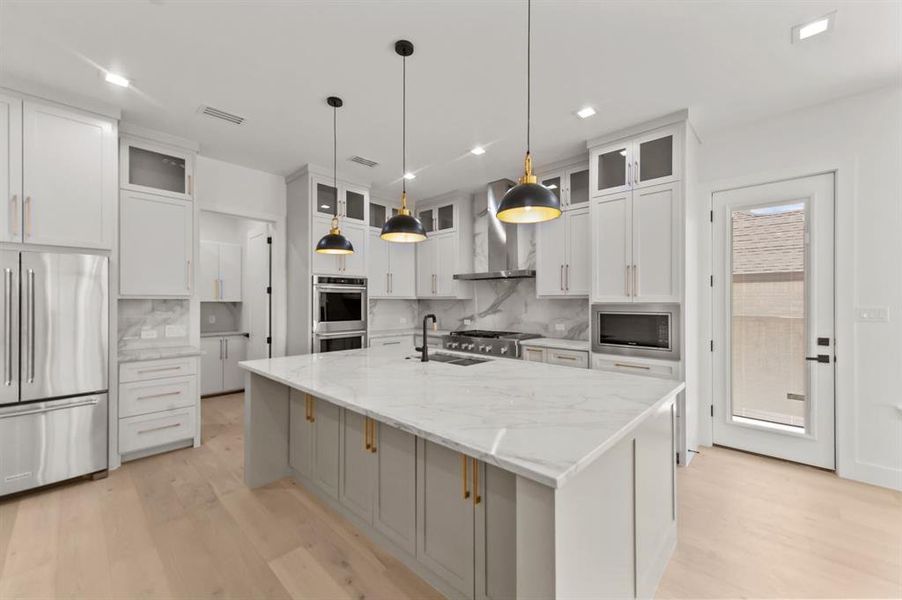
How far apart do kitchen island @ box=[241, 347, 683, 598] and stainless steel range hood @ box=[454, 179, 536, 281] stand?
7.17ft

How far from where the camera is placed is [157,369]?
329cm

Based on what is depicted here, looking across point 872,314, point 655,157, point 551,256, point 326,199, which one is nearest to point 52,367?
point 326,199

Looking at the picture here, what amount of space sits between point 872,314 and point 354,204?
15.9 ft

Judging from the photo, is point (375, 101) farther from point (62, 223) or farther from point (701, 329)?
point (701, 329)

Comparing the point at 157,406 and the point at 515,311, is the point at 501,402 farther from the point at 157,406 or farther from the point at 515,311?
the point at 515,311

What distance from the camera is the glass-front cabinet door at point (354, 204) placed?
4571 millimetres

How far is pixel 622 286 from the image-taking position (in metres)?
3.41

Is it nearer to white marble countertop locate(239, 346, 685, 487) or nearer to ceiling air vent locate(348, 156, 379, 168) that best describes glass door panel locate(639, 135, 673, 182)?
white marble countertop locate(239, 346, 685, 487)

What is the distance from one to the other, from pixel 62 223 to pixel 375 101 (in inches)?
96.2

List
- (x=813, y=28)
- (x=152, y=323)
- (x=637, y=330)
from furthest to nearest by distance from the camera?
(x=152, y=323), (x=637, y=330), (x=813, y=28)

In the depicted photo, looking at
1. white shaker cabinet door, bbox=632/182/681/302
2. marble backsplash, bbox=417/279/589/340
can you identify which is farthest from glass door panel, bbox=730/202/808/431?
marble backsplash, bbox=417/279/589/340

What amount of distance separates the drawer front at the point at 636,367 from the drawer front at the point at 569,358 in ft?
0.39

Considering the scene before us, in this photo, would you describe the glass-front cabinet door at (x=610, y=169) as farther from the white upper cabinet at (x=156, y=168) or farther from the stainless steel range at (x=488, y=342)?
the white upper cabinet at (x=156, y=168)

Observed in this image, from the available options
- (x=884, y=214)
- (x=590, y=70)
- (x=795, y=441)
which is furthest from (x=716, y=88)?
(x=795, y=441)
